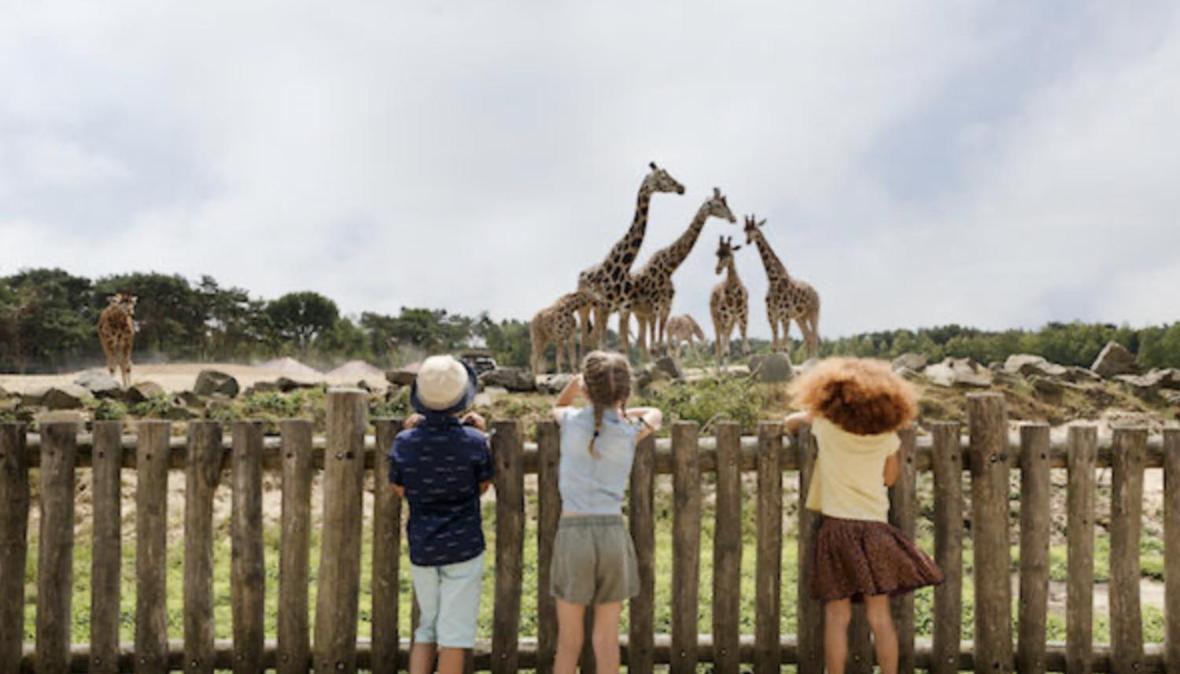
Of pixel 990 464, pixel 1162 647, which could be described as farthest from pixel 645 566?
pixel 1162 647

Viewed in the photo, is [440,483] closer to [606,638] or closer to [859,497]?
[606,638]

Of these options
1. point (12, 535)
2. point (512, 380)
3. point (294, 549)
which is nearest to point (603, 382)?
point (294, 549)

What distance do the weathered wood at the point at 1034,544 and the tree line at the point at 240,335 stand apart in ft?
78.3

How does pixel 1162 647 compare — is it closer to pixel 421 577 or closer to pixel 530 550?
pixel 421 577

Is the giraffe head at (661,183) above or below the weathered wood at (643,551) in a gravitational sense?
above

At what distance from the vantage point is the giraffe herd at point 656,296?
14.1 metres

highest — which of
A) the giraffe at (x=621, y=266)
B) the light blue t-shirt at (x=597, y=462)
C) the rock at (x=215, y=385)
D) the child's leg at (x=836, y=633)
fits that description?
the giraffe at (x=621, y=266)

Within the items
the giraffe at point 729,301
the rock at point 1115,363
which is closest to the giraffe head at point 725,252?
the giraffe at point 729,301

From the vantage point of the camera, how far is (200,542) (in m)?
3.84

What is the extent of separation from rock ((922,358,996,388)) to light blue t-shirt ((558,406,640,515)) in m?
11.6

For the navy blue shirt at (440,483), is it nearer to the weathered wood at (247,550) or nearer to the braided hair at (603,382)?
the braided hair at (603,382)

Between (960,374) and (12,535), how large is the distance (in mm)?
13287

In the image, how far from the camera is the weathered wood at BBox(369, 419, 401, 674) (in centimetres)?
377

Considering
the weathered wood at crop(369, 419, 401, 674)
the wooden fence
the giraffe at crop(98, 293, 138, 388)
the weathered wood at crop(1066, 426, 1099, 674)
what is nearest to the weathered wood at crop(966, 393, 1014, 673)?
the wooden fence
